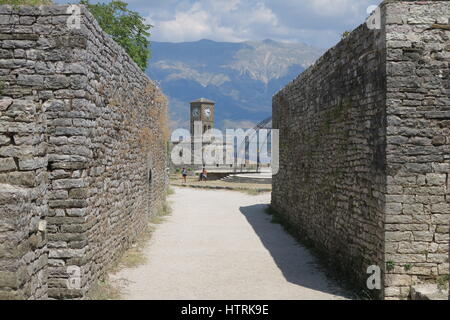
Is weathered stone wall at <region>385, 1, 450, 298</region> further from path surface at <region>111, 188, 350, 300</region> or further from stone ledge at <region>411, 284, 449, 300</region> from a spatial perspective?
path surface at <region>111, 188, 350, 300</region>

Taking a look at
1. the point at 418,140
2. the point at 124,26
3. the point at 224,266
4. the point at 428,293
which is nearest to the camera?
the point at 428,293

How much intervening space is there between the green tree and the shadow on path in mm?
9645

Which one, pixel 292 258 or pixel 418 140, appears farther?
pixel 292 258

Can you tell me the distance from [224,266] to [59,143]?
4143 mm

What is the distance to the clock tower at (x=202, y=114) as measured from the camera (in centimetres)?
6850

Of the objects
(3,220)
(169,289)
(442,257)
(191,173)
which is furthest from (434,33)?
(191,173)

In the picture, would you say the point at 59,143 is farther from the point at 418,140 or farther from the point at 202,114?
the point at 202,114

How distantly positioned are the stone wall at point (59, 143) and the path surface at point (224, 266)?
3.30 ft

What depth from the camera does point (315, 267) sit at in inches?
344

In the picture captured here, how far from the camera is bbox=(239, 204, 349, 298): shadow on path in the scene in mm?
7625

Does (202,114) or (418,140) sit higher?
(202,114)

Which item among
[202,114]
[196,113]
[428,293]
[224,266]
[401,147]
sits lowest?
[224,266]

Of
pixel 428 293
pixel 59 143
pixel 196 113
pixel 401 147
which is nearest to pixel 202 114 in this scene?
pixel 196 113

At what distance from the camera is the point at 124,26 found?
771 inches
